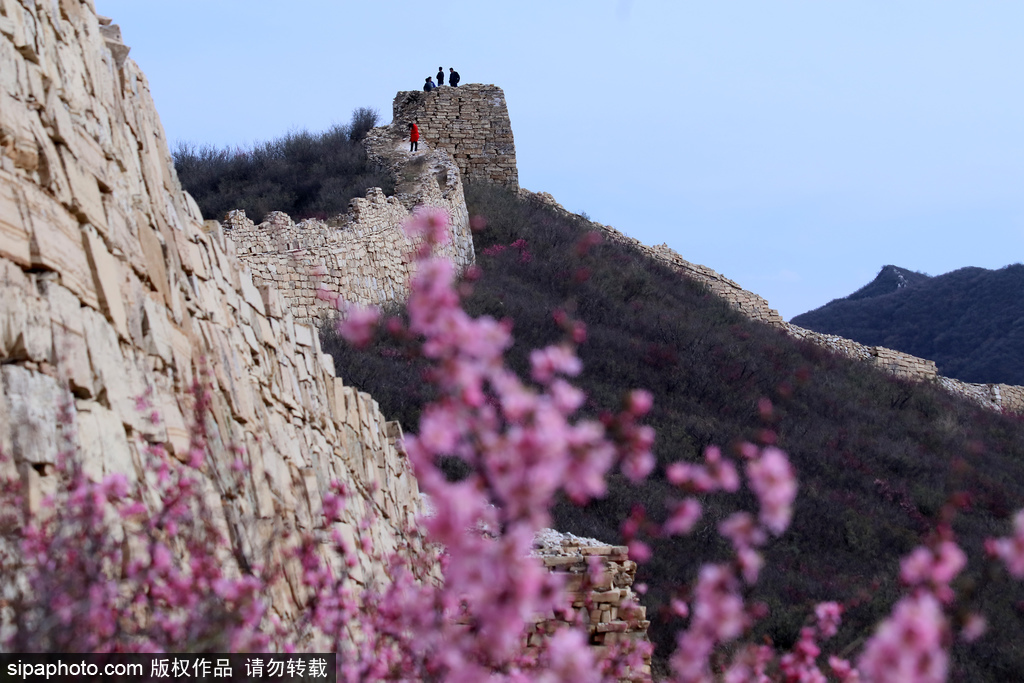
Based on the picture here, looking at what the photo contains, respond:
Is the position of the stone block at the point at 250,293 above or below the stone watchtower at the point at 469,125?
below

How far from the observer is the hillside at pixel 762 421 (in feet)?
41.4

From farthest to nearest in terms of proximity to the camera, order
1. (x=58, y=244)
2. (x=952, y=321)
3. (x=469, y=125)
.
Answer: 1. (x=952, y=321)
2. (x=469, y=125)
3. (x=58, y=244)

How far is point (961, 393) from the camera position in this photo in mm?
29812

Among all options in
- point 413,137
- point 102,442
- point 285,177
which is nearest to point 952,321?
point 413,137

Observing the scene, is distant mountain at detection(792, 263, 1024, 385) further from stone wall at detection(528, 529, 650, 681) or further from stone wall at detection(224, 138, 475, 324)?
stone wall at detection(528, 529, 650, 681)

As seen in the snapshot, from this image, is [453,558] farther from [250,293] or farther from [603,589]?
[603,589]

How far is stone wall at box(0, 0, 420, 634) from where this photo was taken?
397 centimetres

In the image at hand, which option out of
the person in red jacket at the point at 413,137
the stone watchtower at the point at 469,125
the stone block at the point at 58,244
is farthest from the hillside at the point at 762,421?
the stone block at the point at 58,244

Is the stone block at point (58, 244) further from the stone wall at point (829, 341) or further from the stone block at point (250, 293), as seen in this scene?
the stone wall at point (829, 341)

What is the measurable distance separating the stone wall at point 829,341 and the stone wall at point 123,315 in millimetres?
24066

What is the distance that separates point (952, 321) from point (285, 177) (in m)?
44.0

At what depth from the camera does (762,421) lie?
60.1 feet

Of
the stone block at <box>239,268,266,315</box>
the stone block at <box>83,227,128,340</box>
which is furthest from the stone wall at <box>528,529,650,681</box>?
the stone block at <box>83,227,128,340</box>

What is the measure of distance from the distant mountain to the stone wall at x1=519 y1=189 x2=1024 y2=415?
20.3 m
